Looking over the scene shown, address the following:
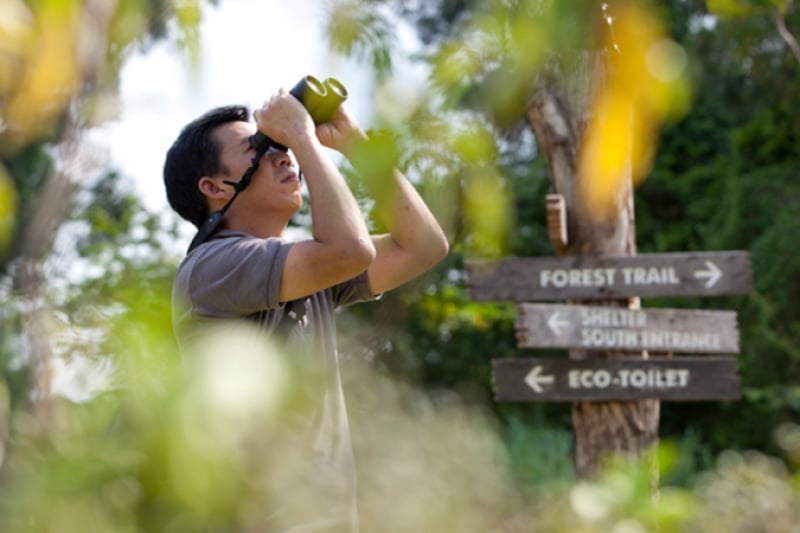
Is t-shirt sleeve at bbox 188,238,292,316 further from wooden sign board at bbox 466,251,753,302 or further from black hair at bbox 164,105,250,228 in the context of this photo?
wooden sign board at bbox 466,251,753,302

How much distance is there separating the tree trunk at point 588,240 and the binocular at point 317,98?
10.6ft

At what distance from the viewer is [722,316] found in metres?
5.61

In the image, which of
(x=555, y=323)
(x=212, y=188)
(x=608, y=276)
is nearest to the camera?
(x=212, y=188)

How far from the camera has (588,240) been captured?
5625 millimetres

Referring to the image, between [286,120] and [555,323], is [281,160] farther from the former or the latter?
[555,323]

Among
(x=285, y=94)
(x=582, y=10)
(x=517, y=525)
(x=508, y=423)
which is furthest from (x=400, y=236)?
(x=508, y=423)

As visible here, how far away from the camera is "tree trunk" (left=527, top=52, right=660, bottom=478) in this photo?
556cm

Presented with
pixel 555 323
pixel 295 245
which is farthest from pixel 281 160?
pixel 555 323

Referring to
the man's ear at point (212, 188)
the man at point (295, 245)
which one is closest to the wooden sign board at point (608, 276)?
the man at point (295, 245)

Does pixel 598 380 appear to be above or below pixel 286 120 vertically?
below

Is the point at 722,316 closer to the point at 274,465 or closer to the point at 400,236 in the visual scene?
the point at 400,236

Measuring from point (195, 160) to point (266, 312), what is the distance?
0.41 meters

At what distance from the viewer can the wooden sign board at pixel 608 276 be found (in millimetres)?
5480

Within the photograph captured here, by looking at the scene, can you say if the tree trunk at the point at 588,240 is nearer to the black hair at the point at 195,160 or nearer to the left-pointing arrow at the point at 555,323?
the left-pointing arrow at the point at 555,323
